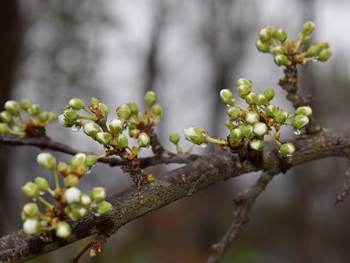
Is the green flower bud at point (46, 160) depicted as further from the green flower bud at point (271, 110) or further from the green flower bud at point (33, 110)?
the green flower bud at point (33, 110)

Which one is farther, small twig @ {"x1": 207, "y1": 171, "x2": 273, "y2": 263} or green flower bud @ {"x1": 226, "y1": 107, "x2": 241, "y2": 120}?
small twig @ {"x1": 207, "y1": 171, "x2": 273, "y2": 263}

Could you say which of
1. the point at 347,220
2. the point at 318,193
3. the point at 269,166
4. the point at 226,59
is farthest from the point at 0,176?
the point at 347,220

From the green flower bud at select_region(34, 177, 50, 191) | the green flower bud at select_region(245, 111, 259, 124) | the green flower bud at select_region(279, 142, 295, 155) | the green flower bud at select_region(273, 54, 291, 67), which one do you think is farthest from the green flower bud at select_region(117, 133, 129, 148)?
the green flower bud at select_region(273, 54, 291, 67)

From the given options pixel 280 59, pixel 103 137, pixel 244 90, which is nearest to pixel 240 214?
pixel 280 59

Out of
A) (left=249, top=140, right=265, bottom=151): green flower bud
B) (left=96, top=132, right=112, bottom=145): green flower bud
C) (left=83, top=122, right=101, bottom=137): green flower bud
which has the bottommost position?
(left=249, top=140, right=265, bottom=151): green flower bud

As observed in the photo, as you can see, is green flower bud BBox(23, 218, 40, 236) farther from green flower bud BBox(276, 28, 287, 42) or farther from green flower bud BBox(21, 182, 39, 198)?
green flower bud BBox(276, 28, 287, 42)

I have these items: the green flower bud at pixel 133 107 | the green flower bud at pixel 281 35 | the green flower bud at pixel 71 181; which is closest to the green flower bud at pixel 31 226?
the green flower bud at pixel 71 181

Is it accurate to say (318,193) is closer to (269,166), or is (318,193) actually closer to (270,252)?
(270,252)
